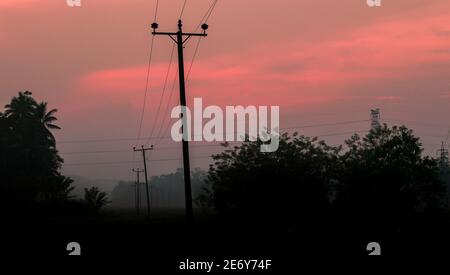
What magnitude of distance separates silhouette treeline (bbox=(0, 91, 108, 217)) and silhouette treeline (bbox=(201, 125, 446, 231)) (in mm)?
32938

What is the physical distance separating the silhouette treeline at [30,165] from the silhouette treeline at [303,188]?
1297 inches

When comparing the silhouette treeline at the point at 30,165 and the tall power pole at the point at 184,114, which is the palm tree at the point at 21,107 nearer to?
the silhouette treeline at the point at 30,165

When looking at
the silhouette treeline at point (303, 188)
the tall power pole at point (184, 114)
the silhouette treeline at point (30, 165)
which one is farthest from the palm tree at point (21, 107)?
the tall power pole at point (184, 114)

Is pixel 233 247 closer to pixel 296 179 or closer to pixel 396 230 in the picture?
pixel 296 179

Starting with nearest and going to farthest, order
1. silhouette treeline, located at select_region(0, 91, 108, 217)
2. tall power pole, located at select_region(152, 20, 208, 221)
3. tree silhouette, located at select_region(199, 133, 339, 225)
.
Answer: tall power pole, located at select_region(152, 20, 208, 221), tree silhouette, located at select_region(199, 133, 339, 225), silhouette treeline, located at select_region(0, 91, 108, 217)

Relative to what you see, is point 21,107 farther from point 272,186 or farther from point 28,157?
point 272,186

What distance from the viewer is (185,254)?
975 inches

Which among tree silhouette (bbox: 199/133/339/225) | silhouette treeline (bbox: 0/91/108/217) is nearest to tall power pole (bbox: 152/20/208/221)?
tree silhouette (bbox: 199/133/339/225)

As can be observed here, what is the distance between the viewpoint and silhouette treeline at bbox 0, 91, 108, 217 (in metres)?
78.4

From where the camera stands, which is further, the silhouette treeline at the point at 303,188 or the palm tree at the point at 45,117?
the palm tree at the point at 45,117

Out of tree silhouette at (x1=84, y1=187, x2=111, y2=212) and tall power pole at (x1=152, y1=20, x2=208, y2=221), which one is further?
tree silhouette at (x1=84, y1=187, x2=111, y2=212)

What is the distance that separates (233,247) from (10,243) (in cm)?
1370

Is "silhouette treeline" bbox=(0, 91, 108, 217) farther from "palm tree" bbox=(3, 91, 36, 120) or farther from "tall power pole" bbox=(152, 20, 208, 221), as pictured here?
"tall power pole" bbox=(152, 20, 208, 221)

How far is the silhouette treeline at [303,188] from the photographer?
43.2 metres
